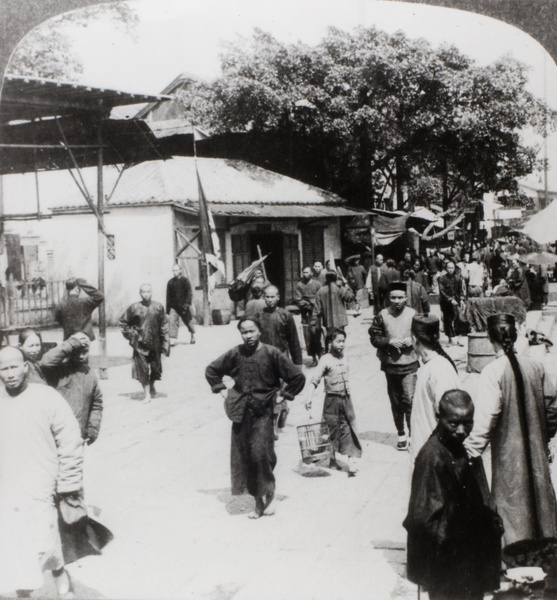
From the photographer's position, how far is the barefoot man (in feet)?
16.3

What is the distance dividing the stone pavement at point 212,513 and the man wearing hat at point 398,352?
1.33 ft

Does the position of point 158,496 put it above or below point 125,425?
below

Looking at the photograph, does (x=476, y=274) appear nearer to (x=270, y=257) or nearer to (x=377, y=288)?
(x=377, y=288)

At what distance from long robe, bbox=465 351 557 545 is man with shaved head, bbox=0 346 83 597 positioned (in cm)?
219

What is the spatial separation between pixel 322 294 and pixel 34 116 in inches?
243

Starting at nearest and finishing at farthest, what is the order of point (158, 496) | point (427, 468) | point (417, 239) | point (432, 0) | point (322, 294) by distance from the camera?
point (427, 468), point (432, 0), point (158, 496), point (322, 294), point (417, 239)

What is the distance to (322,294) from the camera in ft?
32.3

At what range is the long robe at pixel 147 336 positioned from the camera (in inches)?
268

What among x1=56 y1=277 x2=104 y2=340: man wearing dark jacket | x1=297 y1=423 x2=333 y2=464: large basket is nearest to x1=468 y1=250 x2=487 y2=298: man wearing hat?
x1=297 y1=423 x2=333 y2=464: large basket

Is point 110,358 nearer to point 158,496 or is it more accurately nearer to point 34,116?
point 158,496

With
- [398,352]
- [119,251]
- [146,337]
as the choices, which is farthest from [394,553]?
[146,337]

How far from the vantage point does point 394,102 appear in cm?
407

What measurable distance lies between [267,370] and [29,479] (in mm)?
1917

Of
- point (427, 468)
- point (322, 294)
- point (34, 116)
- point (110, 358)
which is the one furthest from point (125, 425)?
point (322, 294)
